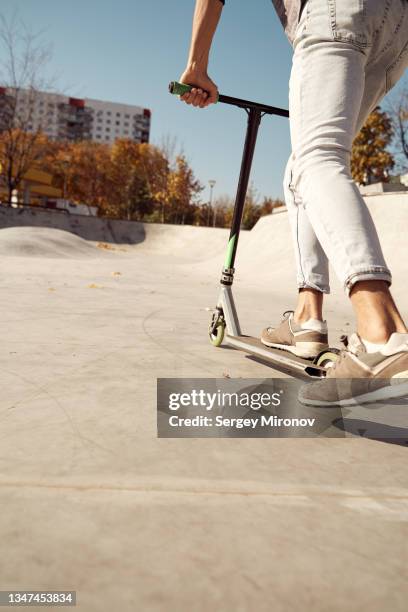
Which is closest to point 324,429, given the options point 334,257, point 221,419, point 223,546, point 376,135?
point 221,419

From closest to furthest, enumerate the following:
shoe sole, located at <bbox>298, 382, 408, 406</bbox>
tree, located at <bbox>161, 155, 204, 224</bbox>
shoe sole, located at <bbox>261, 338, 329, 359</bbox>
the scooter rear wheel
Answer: shoe sole, located at <bbox>298, 382, 408, 406</bbox> < the scooter rear wheel < shoe sole, located at <bbox>261, 338, 329, 359</bbox> < tree, located at <bbox>161, 155, 204, 224</bbox>

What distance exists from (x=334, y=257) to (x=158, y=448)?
29.1 inches

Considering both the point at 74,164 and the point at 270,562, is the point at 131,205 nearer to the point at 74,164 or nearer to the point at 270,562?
the point at 74,164

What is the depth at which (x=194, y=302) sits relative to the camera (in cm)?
446

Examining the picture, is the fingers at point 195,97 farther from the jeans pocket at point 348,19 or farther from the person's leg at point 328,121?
the jeans pocket at point 348,19

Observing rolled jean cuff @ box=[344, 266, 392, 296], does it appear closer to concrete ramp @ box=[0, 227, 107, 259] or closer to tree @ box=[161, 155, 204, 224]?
concrete ramp @ box=[0, 227, 107, 259]

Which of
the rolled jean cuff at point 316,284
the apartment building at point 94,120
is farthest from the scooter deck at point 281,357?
the apartment building at point 94,120

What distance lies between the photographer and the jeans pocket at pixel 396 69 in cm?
169

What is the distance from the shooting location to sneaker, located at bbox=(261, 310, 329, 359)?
188 cm

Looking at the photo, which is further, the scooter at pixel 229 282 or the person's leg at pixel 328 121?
the scooter at pixel 229 282

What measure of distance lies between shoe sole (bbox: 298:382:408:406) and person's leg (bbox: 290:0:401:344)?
0.38m

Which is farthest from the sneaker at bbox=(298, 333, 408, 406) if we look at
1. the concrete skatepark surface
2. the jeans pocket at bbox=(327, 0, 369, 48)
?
the jeans pocket at bbox=(327, 0, 369, 48)

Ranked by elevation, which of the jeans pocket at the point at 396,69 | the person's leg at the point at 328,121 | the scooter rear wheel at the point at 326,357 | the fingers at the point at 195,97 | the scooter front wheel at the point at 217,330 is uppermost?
the jeans pocket at the point at 396,69

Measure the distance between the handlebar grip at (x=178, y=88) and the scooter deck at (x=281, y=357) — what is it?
1125 millimetres
